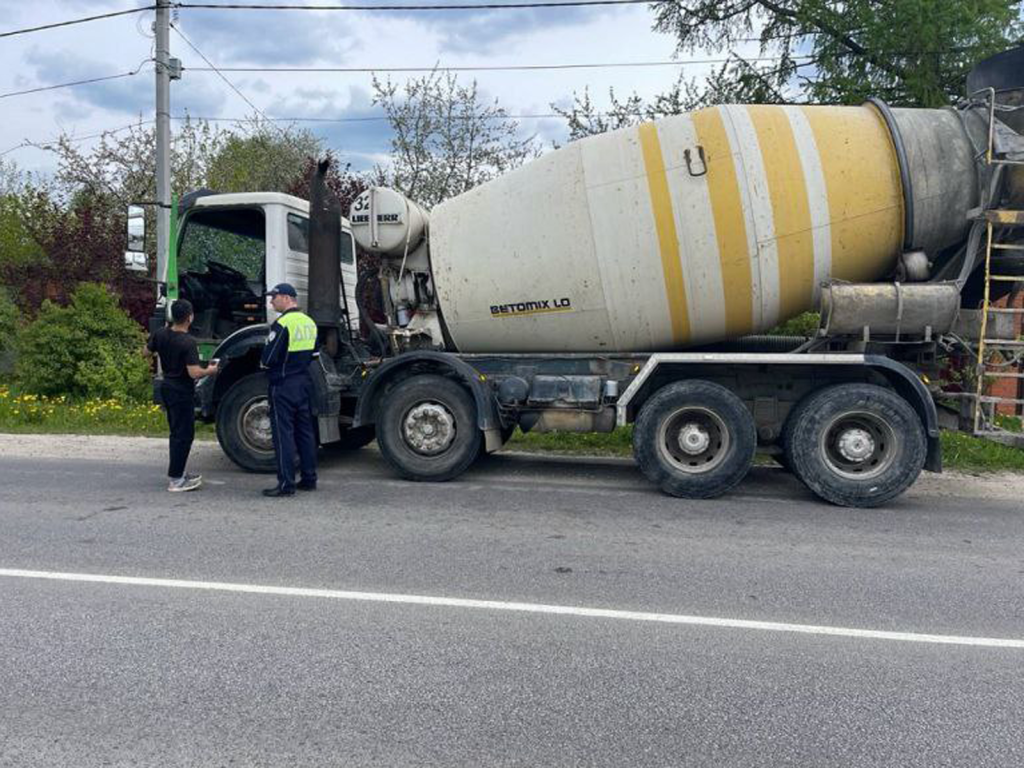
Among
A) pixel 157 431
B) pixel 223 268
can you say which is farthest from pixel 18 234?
pixel 223 268

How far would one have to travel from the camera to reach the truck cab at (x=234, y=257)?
7.96 meters

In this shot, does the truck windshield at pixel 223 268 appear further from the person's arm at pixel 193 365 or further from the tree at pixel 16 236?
the tree at pixel 16 236

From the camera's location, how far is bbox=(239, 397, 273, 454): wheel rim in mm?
7945

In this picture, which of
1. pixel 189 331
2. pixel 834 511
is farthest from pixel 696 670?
pixel 189 331

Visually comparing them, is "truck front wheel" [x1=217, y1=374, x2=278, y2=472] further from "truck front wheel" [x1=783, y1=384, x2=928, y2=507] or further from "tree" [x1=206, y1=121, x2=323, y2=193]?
"tree" [x1=206, y1=121, x2=323, y2=193]

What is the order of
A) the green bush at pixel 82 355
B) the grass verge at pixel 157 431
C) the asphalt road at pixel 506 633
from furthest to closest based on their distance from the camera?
the green bush at pixel 82 355 < the grass verge at pixel 157 431 < the asphalt road at pixel 506 633

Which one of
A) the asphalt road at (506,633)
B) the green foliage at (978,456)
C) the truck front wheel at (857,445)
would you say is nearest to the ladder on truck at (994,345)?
the truck front wheel at (857,445)

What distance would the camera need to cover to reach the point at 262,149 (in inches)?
869

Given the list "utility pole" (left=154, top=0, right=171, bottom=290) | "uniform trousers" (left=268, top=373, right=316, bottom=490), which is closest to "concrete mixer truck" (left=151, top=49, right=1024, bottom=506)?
"uniform trousers" (left=268, top=373, right=316, bottom=490)

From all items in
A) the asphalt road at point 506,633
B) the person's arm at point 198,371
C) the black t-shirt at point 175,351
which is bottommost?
the asphalt road at point 506,633

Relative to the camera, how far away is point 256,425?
798 cm

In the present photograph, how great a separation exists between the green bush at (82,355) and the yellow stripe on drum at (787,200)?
34.6 ft

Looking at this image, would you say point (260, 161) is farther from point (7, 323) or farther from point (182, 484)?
point (182, 484)

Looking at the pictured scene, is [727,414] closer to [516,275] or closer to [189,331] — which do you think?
[516,275]
